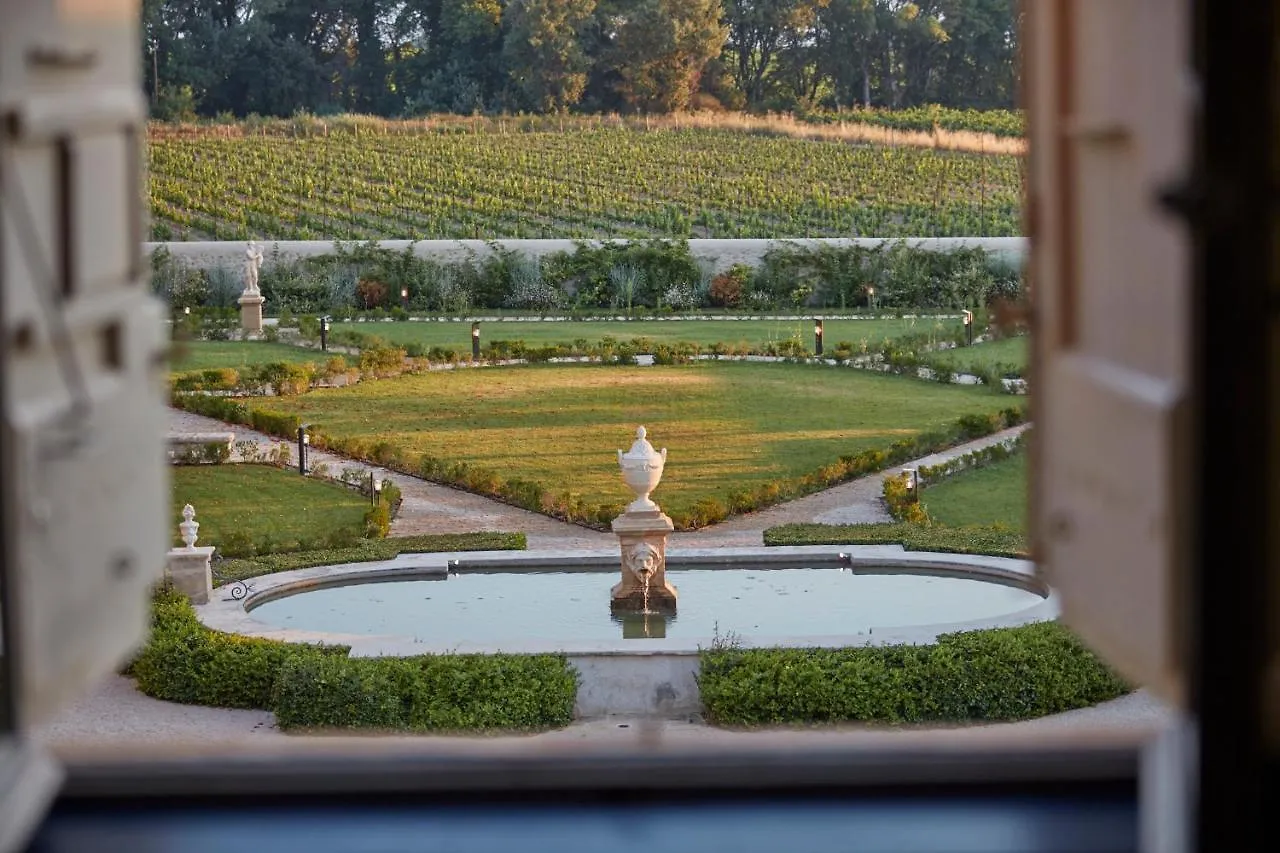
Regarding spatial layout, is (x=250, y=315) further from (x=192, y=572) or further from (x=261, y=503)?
(x=192, y=572)

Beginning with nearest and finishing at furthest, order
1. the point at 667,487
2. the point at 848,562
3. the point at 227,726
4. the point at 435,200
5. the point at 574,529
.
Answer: the point at 227,726
the point at 848,562
the point at 574,529
the point at 667,487
the point at 435,200

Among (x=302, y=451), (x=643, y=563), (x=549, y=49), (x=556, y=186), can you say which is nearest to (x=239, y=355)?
(x=302, y=451)

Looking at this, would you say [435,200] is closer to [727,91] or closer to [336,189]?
[336,189]

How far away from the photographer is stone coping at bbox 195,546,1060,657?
6934 mm

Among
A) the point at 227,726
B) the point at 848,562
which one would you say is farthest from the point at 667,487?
the point at 227,726

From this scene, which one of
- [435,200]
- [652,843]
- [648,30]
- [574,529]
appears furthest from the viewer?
[648,30]

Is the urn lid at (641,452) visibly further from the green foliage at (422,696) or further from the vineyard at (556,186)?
the vineyard at (556,186)

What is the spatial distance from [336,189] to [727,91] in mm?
9474

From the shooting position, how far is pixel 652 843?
2.17 metres

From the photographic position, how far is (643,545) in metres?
8.04

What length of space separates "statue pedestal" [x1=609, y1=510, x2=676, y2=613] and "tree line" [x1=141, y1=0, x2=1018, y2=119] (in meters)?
27.0

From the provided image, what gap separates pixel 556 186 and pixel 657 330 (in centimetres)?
1061

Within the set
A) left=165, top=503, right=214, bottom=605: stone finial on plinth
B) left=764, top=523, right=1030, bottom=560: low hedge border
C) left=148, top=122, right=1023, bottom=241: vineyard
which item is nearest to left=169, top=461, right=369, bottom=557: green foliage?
left=165, top=503, right=214, bottom=605: stone finial on plinth

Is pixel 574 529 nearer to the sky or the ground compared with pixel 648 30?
nearer to the ground
